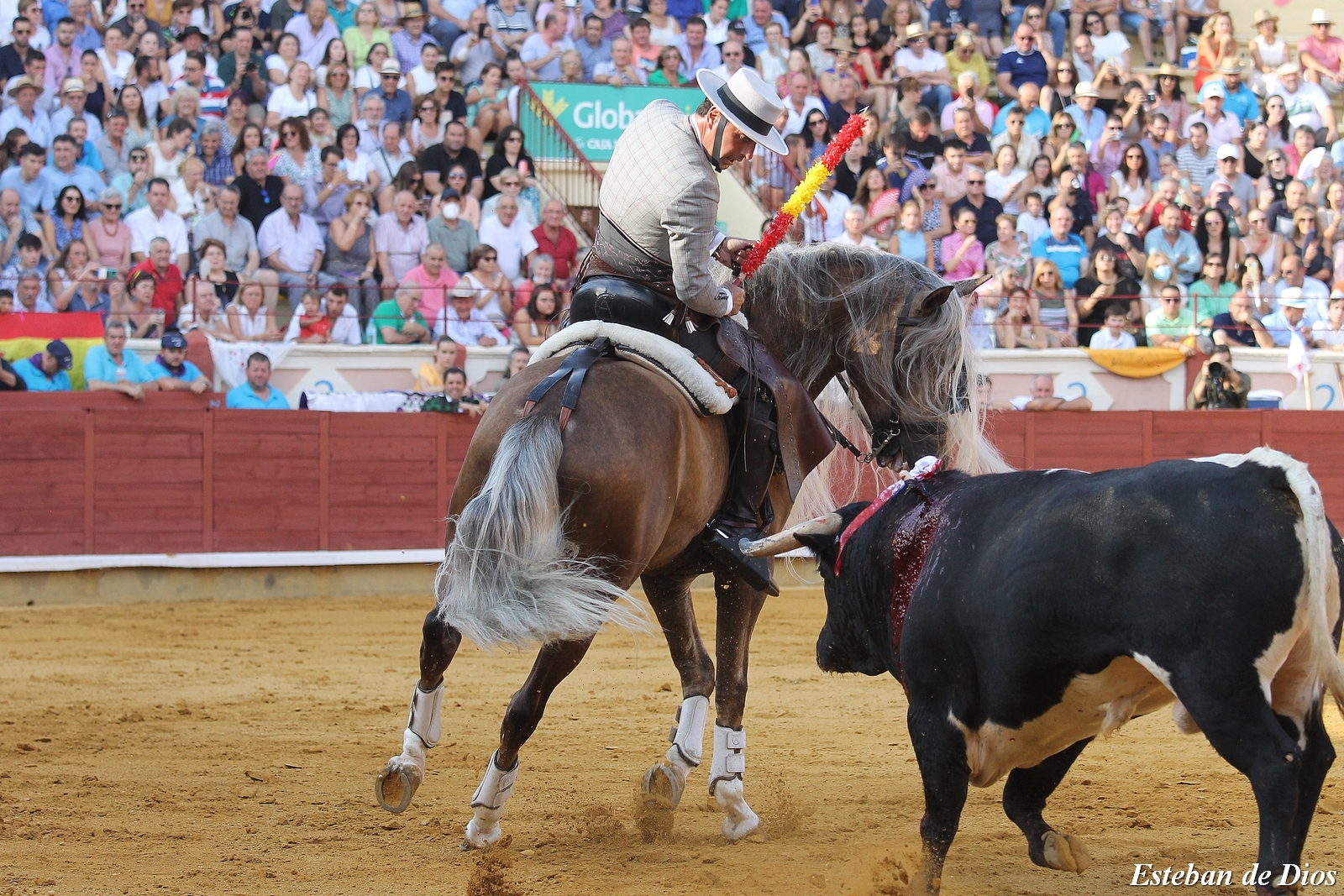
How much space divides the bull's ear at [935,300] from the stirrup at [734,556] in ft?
3.55

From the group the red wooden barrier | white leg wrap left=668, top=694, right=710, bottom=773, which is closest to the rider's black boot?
white leg wrap left=668, top=694, right=710, bottom=773

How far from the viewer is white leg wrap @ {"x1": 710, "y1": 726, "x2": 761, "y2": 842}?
171 inches

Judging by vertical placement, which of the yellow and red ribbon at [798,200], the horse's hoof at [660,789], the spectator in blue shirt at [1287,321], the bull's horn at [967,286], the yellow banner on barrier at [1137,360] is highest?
the yellow and red ribbon at [798,200]

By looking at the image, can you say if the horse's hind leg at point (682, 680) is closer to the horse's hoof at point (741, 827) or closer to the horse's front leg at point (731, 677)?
the horse's front leg at point (731, 677)

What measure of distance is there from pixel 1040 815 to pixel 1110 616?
3.60 feet

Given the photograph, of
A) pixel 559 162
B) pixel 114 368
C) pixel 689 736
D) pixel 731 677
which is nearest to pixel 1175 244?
pixel 559 162

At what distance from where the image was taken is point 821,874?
12.4 feet

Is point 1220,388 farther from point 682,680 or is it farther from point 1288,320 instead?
point 682,680

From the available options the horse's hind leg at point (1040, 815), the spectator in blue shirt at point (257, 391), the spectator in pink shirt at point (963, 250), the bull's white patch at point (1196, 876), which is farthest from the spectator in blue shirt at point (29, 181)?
the bull's white patch at point (1196, 876)

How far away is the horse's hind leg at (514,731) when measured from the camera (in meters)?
3.86

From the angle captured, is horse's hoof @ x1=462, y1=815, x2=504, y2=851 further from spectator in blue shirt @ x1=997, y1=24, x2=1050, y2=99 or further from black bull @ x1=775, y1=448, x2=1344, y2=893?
spectator in blue shirt @ x1=997, y1=24, x2=1050, y2=99

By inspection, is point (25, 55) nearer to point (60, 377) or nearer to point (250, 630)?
point (60, 377)

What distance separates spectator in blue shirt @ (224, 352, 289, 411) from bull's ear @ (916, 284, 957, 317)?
6.28 m

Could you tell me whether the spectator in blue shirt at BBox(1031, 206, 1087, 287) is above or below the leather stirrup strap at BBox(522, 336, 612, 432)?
below
